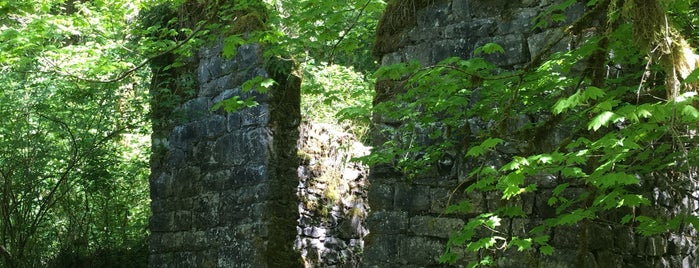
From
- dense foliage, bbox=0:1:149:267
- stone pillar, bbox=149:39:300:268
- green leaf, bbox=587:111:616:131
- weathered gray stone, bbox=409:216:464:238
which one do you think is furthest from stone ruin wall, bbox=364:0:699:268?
dense foliage, bbox=0:1:149:267

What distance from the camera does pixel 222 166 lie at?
5711 mm

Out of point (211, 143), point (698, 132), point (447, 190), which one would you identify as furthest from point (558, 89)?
point (211, 143)

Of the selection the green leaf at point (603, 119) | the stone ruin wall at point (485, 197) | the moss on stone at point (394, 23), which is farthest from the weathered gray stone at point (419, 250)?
the green leaf at point (603, 119)

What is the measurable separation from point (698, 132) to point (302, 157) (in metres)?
3.44

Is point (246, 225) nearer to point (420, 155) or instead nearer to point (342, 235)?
point (342, 235)

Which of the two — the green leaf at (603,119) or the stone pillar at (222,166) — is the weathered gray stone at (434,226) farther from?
the green leaf at (603,119)

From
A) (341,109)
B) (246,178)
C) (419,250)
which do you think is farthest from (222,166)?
(419,250)

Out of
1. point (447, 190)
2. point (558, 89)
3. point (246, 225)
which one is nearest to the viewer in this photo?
point (558, 89)

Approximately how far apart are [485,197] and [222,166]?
2.71 meters

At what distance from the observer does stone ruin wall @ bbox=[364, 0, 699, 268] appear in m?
3.50

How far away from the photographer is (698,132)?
2.98 m

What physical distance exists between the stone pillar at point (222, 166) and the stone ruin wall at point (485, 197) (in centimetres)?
131

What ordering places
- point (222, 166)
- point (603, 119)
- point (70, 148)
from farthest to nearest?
1. point (70, 148)
2. point (222, 166)
3. point (603, 119)

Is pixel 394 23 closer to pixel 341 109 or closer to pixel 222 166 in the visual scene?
pixel 341 109
